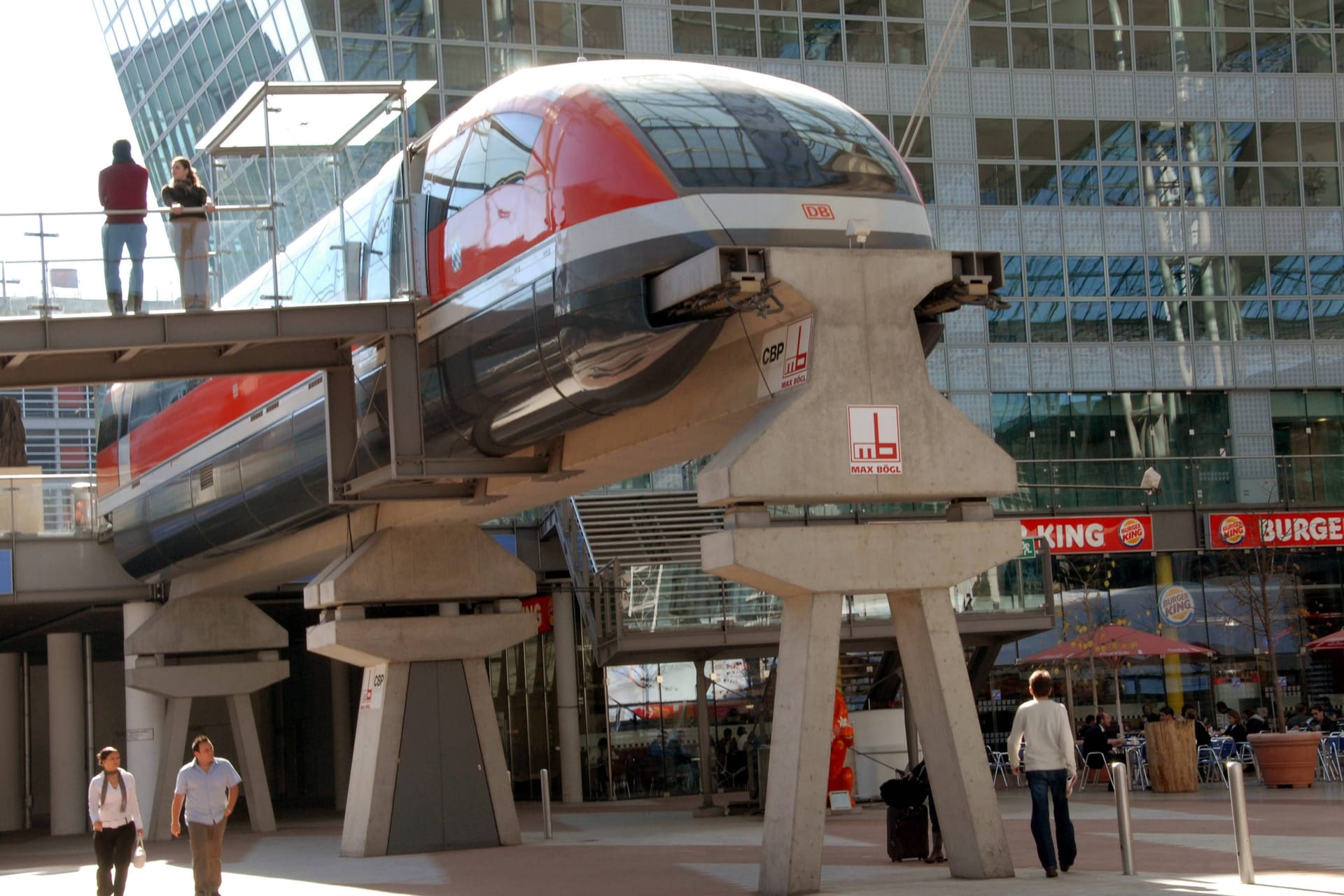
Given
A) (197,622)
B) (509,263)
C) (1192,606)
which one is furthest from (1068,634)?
(509,263)

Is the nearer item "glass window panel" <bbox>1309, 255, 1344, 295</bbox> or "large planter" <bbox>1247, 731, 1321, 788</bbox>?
"large planter" <bbox>1247, 731, 1321, 788</bbox>

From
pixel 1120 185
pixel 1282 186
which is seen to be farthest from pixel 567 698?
pixel 1282 186

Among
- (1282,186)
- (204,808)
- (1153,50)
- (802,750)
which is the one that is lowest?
(204,808)

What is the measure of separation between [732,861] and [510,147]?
7.78m

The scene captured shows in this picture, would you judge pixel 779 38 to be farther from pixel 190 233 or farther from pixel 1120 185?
pixel 190 233

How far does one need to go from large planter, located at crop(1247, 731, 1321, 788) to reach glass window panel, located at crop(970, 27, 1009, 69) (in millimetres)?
21488

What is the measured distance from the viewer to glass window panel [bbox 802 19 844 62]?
41.0 meters

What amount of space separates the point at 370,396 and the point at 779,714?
675 cm

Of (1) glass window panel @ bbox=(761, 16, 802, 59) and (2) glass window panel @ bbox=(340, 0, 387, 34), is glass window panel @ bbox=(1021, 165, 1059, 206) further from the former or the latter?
(2) glass window panel @ bbox=(340, 0, 387, 34)

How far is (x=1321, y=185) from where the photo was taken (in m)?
43.1

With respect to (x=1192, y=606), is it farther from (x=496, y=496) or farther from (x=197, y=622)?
(x=496, y=496)

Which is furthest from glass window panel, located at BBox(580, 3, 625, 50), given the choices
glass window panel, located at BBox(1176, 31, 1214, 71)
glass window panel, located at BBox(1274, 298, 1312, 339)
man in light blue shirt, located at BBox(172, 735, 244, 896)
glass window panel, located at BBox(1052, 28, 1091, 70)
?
man in light blue shirt, located at BBox(172, 735, 244, 896)

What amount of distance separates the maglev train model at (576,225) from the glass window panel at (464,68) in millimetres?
19126

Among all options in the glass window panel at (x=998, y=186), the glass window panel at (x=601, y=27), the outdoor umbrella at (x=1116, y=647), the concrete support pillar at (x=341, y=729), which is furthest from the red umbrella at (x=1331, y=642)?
the concrete support pillar at (x=341, y=729)
